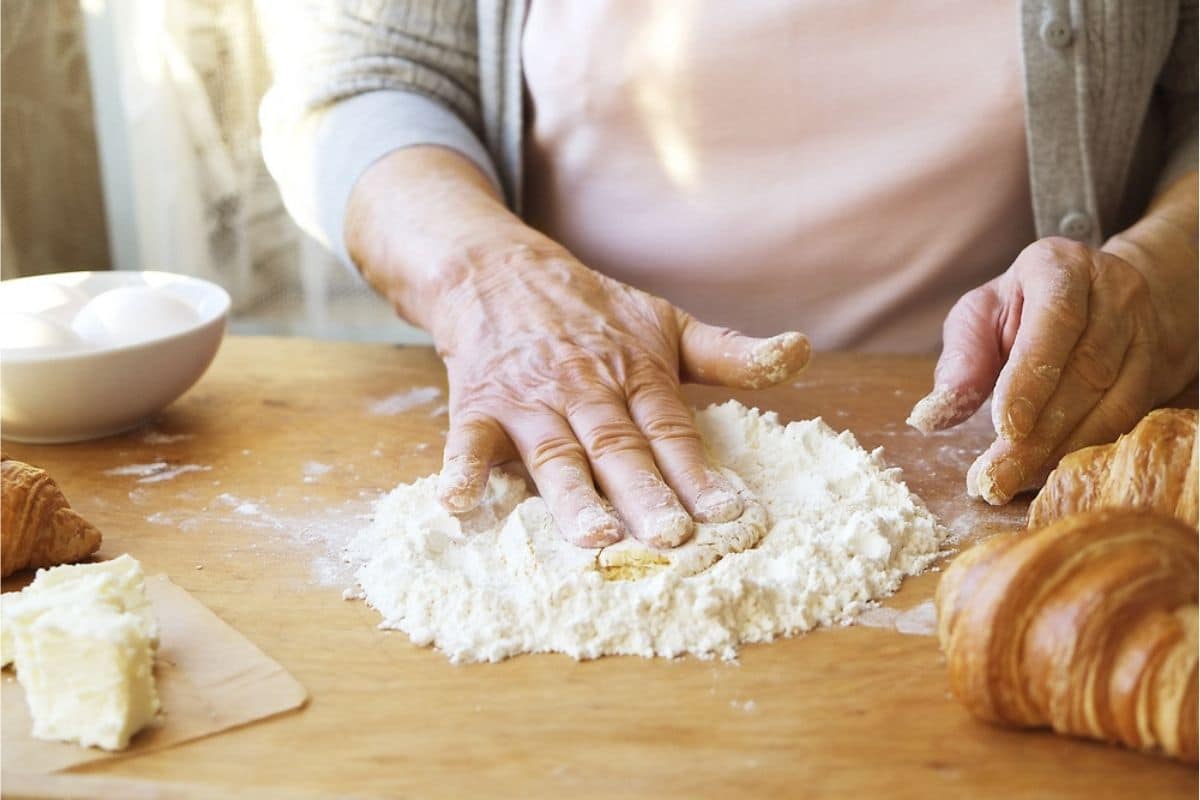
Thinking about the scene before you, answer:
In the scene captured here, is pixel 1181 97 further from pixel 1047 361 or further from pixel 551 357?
pixel 551 357

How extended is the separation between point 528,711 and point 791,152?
886 mm

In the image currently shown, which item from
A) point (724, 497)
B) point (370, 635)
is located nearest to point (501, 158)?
point (724, 497)

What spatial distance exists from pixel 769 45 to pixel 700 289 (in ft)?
1.04

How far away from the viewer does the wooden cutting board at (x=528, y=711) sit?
0.67 m

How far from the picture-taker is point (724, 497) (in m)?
0.97

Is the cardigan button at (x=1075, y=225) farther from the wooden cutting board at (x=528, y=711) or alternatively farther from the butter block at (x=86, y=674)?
the butter block at (x=86, y=674)

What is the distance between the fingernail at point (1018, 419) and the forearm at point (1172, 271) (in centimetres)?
26

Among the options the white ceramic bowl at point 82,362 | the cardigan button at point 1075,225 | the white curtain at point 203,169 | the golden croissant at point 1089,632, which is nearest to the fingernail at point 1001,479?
the golden croissant at point 1089,632

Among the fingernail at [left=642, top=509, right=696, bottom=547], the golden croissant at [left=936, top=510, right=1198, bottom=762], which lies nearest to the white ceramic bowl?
the fingernail at [left=642, top=509, right=696, bottom=547]

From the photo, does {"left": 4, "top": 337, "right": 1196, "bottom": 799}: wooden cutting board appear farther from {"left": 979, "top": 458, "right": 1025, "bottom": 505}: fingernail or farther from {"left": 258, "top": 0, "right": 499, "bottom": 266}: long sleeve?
{"left": 258, "top": 0, "right": 499, "bottom": 266}: long sleeve

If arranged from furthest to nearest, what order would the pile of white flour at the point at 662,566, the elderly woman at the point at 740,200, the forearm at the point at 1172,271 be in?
1. the forearm at the point at 1172,271
2. the elderly woman at the point at 740,200
3. the pile of white flour at the point at 662,566

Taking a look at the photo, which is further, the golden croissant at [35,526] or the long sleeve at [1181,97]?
the long sleeve at [1181,97]

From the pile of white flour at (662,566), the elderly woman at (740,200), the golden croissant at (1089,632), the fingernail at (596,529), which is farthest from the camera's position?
the elderly woman at (740,200)

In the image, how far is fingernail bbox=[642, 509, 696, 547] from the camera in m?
0.92
